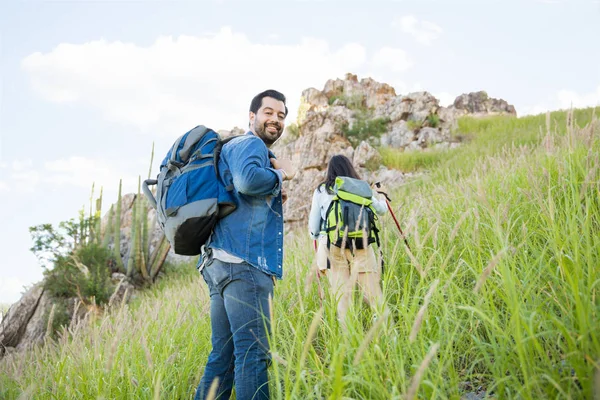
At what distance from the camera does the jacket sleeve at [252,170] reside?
1959 mm

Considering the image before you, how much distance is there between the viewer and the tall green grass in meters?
1.34

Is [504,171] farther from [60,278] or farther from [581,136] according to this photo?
[60,278]

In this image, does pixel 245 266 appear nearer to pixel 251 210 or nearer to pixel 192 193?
pixel 251 210

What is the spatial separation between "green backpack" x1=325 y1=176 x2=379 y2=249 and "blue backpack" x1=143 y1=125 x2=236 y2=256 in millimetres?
1695

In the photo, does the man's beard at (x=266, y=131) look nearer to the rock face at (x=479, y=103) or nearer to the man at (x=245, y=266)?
the man at (x=245, y=266)

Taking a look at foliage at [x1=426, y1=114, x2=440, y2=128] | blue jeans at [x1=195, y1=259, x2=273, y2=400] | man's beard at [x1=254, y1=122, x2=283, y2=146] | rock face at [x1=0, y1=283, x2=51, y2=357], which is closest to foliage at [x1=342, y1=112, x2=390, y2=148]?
foliage at [x1=426, y1=114, x2=440, y2=128]

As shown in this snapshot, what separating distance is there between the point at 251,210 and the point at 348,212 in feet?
5.58

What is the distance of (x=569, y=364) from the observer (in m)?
1.38

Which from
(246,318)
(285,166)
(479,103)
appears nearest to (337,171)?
(285,166)

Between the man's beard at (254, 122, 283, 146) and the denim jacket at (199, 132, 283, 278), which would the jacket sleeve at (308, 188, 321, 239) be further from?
the denim jacket at (199, 132, 283, 278)

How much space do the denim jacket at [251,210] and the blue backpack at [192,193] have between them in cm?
6

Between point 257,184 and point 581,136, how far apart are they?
3.07m

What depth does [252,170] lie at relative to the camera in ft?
6.42

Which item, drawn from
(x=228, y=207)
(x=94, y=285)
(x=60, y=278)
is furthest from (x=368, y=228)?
(x=60, y=278)
